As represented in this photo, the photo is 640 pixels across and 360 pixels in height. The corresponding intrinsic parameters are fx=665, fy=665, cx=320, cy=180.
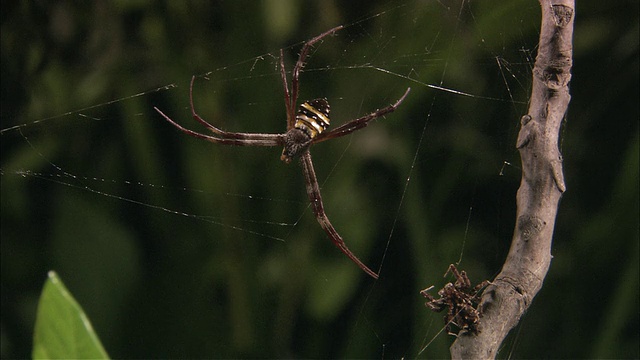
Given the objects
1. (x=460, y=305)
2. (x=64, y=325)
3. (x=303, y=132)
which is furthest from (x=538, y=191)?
(x=303, y=132)

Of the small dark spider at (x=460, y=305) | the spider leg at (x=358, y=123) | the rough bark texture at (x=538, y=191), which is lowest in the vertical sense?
the small dark spider at (x=460, y=305)

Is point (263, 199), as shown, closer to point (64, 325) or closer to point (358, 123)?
point (358, 123)

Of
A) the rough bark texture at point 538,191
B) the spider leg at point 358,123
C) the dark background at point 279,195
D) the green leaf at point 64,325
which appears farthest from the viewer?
the dark background at point 279,195

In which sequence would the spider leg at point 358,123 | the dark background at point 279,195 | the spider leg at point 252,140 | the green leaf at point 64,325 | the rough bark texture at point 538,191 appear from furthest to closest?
the dark background at point 279,195
the spider leg at point 252,140
the spider leg at point 358,123
the rough bark texture at point 538,191
the green leaf at point 64,325

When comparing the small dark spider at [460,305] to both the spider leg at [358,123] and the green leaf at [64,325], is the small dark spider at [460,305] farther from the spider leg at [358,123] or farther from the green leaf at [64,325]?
the spider leg at [358,123]

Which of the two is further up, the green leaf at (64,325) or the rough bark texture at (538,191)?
the rough bark texture at (538,191)

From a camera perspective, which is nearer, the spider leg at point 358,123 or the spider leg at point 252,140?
the spider leg at point 358,123

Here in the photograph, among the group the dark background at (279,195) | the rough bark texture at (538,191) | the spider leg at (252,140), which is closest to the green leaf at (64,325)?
the rough bark texture at (538,191)

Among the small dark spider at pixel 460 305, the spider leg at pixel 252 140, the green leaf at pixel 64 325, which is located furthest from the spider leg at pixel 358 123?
the green leaf at pixel 64 325
